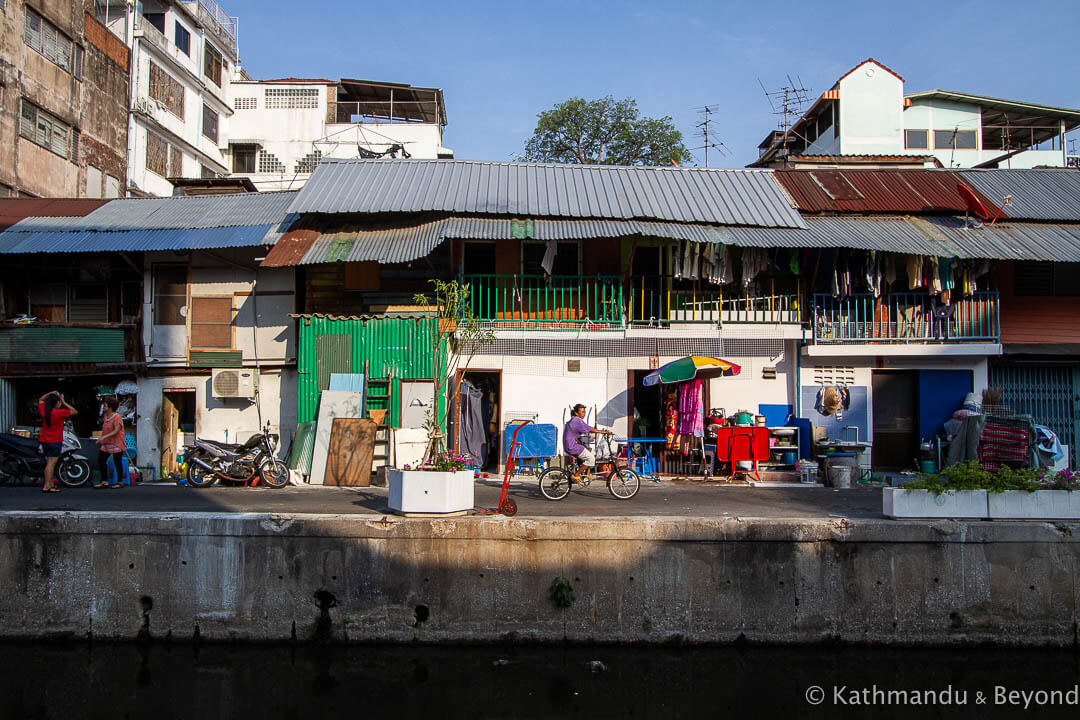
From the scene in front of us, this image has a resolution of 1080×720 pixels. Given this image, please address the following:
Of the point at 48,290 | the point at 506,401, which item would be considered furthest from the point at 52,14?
the point at 506,401

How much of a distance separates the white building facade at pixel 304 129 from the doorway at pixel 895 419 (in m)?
Answer: 23.2

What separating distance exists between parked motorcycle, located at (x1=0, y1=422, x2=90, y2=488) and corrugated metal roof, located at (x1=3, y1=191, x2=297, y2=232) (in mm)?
5052

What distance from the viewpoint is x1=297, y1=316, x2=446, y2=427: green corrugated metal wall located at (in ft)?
48.1

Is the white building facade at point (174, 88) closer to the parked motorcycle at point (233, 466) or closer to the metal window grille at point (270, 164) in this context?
the metal window grille at point (270, 164)

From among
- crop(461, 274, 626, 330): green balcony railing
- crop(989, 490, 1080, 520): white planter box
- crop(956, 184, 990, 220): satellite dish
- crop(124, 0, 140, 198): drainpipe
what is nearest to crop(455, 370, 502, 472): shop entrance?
crop(461, 274, 626, 330): green balcony railing

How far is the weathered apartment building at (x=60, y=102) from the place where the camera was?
21.8 m

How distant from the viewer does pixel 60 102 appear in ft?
77.5

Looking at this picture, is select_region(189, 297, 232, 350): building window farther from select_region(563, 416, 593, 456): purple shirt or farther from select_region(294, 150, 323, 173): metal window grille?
select_region(294, 150, 323, 173): metal window grille

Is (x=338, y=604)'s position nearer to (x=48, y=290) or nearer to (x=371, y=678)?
(x=371, y=678)

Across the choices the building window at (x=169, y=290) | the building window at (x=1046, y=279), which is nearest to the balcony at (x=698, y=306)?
the building window at (x=1046, y=279)

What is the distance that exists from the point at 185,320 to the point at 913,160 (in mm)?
20414

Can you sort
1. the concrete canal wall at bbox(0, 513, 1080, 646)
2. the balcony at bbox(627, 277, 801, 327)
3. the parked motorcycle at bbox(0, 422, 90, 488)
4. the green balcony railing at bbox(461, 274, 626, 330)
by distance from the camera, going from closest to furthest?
1. the concrete canal wall at bbox(0, 513, 1080, 646)
2. the parked motorcycle at bbox(0, 422, 90, 488)
3. the green balcony railing at bbox(461, 274, 626, 330)
4. the balcony at bbox(627, 277, 801, 327)

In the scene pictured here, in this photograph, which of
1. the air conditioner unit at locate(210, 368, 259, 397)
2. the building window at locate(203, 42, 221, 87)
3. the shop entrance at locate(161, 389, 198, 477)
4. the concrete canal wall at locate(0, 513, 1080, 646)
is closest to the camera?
the concrete canal wall at locate(0, 513, 1080, 646)

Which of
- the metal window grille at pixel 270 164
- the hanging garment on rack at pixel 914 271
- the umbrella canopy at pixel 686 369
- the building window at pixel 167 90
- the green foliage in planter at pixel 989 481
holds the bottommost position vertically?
the green foliage in planter at pixel 989 481
